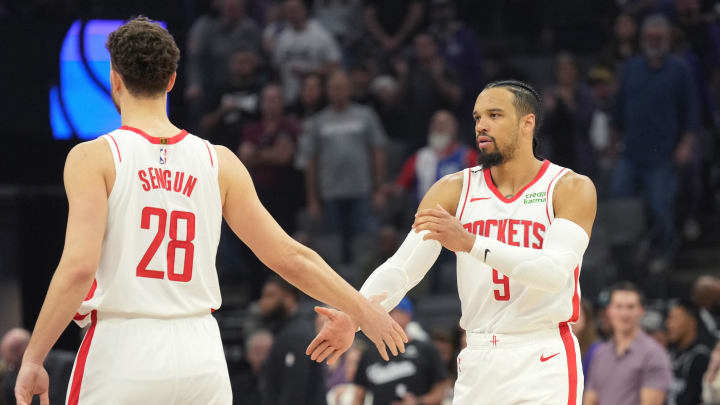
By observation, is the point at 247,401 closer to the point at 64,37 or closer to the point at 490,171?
the point at 64,37

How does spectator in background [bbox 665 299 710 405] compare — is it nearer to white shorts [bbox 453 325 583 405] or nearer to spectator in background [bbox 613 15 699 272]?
spectator in background [bbox 613 15 699 272]

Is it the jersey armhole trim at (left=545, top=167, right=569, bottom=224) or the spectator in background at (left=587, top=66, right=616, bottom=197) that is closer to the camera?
the jersey armhole trim at (left=545, top=167, right=569, bottom=224)

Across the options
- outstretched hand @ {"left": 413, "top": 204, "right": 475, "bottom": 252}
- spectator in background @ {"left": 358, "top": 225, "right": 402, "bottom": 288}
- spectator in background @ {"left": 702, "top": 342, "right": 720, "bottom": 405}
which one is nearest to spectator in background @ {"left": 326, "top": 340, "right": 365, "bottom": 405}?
spectator in background @ {"left": 358, "top": 225, "right": 402, "bottom": 288}

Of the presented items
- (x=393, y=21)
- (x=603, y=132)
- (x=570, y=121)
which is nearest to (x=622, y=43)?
(x=603, y=132)

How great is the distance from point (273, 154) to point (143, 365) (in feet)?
31.3

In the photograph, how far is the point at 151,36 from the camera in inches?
187

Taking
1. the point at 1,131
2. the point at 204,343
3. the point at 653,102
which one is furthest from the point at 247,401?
the point at 204,343

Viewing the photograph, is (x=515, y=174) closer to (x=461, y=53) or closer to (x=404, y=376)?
(x=404, y=376)

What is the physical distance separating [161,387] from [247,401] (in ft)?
23.6

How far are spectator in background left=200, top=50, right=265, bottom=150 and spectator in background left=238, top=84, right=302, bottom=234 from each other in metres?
0.15

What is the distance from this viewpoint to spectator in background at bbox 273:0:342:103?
1513cm

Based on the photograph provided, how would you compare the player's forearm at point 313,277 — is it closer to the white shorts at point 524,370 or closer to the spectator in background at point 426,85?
the white shorts at point 524,370

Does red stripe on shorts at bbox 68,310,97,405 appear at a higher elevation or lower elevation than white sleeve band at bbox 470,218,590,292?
lower

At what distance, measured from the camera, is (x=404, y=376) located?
32.7ft
